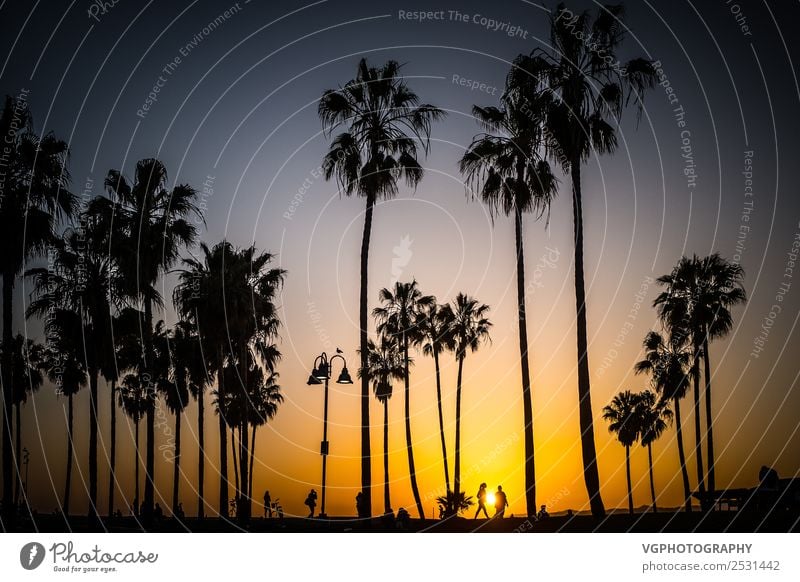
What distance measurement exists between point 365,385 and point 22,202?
11.3 metres

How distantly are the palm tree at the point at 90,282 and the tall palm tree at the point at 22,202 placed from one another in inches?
266

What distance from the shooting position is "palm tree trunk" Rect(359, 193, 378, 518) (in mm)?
23609

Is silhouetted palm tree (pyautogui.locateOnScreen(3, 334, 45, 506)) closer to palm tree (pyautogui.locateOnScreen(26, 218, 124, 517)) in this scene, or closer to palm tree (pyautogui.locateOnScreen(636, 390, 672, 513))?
palm tree (pyautogui.locateOnScreen(26, 218, 124, 517))

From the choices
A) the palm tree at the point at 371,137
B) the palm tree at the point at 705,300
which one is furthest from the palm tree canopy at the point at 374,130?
the palm tree at the point at 705,300

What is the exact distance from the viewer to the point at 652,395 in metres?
69.7

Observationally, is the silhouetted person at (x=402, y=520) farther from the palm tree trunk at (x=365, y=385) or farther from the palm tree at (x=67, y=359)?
the palm tree at (x=67, y=359)

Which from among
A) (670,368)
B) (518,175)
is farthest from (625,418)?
(518,175)

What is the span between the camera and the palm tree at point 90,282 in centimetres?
3291

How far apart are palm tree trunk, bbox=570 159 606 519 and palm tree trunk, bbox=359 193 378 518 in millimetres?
5521

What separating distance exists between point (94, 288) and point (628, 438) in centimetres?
5621

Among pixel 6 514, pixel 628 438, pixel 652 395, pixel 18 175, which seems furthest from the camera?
pixel 628 438

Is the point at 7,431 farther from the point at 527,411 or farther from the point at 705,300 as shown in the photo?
the point at 705,300
